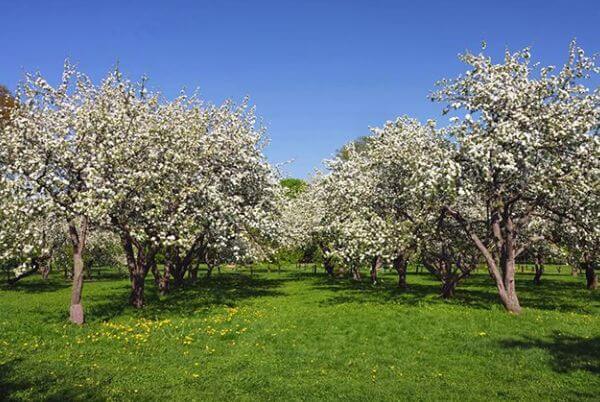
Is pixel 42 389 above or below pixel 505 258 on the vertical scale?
below

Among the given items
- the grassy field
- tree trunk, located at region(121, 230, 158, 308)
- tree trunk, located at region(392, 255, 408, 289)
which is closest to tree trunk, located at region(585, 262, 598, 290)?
the grassy field

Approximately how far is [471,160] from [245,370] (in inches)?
536

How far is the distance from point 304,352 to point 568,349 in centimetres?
894

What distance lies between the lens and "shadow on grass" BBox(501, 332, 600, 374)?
1566 cm

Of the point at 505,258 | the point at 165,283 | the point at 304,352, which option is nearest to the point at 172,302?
the point at 165,283

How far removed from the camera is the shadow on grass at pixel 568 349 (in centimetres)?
1566

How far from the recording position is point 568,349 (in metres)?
17.7

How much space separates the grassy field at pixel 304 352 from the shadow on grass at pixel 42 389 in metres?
0.05

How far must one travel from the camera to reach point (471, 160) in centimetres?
2297

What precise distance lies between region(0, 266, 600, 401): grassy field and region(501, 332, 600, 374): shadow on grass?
46 mm

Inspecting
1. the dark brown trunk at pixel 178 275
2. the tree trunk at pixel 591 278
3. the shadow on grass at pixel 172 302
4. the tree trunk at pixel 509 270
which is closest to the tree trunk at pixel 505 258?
the tree trunk at pixel 509 270

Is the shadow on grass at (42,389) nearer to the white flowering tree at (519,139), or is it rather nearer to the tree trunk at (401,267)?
the white flowering tree at (519,139)

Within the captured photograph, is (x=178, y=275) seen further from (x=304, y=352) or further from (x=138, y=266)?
(x=304, y=352)

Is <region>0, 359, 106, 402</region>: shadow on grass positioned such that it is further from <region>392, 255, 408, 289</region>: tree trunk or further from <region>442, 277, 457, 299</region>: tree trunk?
<region>392, 255, 408, 289</region>: tree trunk
